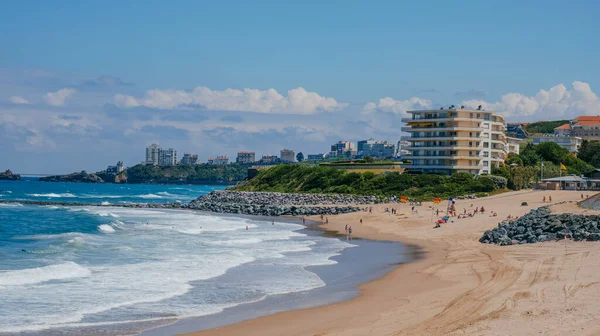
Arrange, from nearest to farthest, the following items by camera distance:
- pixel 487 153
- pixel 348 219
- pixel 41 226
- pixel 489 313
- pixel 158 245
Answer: pixel 489 313
pixel 158 245
pixel 41 226
pixel 348 219
pixel 487 153

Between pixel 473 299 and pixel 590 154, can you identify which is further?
pixel 590 154

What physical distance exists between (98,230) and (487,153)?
51699 mm

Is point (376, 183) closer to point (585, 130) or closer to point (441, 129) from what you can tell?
point (441, 129)

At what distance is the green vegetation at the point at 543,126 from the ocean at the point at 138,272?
12309 cm

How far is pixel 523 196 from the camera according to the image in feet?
204

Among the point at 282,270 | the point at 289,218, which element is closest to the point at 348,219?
the point at 289,218

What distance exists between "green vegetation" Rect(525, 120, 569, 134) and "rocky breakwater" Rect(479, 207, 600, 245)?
419 ft

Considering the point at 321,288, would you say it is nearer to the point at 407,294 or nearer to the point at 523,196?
the point at 407,294

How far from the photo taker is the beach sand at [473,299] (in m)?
14.9

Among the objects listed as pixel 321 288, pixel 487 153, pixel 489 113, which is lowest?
pixel 321 288

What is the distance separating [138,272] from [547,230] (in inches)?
786

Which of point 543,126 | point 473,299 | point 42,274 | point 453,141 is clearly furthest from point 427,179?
point 543,126

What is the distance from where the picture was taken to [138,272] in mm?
27000

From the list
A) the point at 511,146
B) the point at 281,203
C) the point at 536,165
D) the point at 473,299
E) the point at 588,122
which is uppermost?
the point at 588,122
